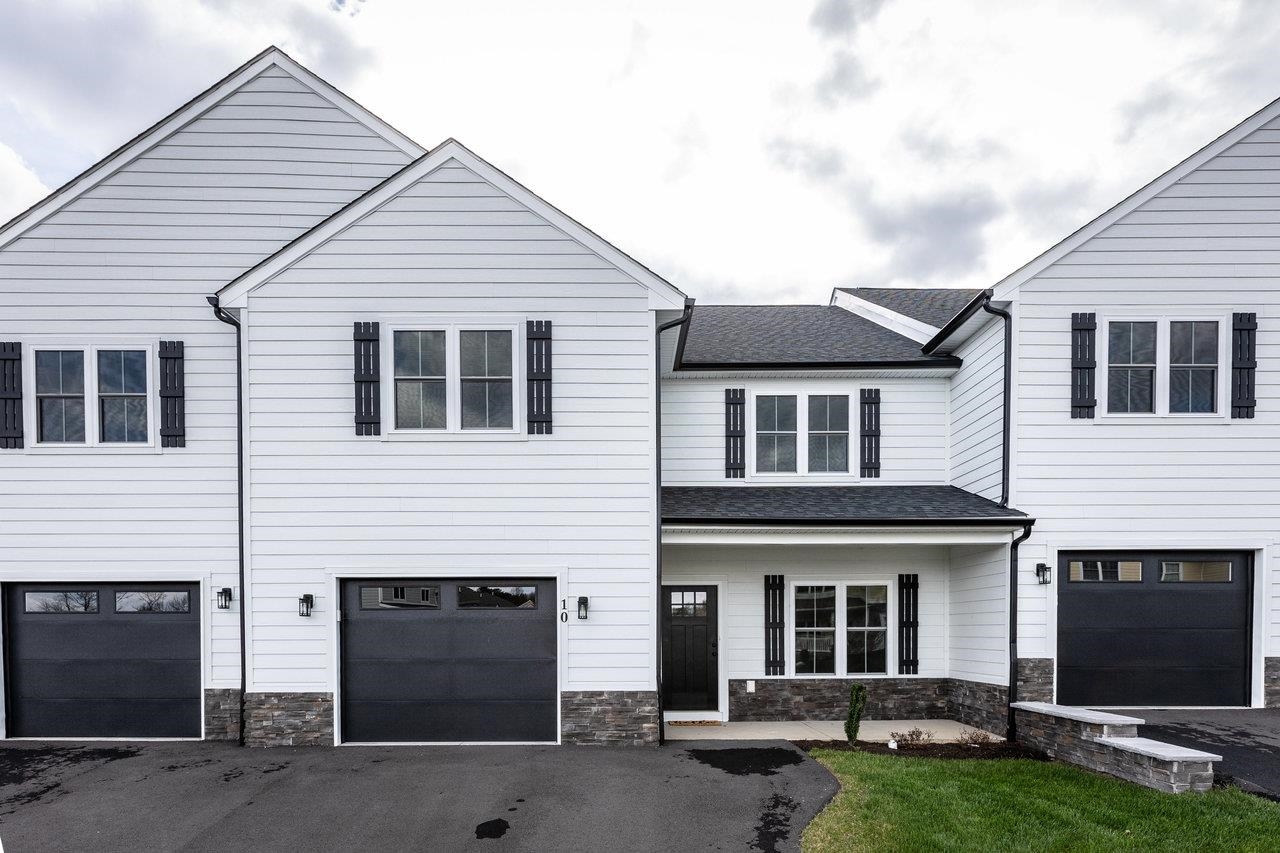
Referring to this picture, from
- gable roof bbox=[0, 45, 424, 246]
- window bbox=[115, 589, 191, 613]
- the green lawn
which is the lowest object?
the green lawn

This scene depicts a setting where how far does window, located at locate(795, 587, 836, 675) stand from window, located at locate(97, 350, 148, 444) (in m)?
9.27

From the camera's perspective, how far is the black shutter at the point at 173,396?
27.0 feet

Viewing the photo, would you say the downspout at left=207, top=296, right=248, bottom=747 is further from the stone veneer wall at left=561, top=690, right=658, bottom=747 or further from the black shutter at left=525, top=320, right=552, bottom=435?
the stone veneer wall at left=561, top=690, right=658, bottom=747

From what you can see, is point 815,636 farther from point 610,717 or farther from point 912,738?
point 610,717

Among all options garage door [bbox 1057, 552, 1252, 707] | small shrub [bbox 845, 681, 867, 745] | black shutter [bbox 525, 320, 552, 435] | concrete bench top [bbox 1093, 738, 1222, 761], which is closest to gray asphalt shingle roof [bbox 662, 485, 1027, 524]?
garage door [bbox 1057, 552, 1252, 707]

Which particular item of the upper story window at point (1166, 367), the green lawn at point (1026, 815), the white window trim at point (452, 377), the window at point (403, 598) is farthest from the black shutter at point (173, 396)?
the upper story window at point (1166, 367)

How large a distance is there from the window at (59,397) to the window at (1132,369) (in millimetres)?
13272

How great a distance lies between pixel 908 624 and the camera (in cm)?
968

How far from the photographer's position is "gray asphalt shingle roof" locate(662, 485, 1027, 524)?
8305 mm

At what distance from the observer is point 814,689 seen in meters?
9.56

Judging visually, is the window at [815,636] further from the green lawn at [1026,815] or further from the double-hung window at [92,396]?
the double-hung window at [92,396]

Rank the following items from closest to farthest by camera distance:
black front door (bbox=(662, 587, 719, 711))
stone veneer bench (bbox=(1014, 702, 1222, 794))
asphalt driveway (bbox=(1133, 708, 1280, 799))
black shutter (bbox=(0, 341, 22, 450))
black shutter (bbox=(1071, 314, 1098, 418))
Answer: stone veneer bench (bbox=(1014, 702, 1222, 794)) → asphalt driveway (bbox=(1133, 708, 1280, 799)) → black shutter (bbox=(0, 341, 22, 450)) → black shutter (bbox=(1071, 314, 1098, 418)) → black front door (bbox=(662, 587, 719, 711))

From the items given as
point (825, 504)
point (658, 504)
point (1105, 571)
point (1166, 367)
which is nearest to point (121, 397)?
point (658, 504)

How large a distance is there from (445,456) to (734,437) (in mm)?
4371
